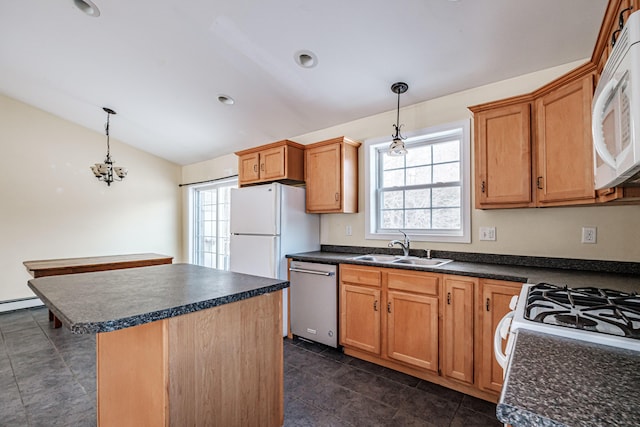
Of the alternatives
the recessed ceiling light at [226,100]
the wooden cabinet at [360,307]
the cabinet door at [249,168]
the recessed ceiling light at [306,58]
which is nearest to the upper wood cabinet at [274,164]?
the cabinet door at [249,168]

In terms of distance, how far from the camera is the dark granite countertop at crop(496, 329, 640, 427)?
1.56ft

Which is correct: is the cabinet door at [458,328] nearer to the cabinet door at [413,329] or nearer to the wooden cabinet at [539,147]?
the cabinet door at [413,329]

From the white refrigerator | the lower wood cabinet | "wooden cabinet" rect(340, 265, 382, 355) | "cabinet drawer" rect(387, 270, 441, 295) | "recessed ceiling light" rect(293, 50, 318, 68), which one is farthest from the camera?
the white refrigerator

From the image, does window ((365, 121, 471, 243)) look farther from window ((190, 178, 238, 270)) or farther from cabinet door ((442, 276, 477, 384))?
window ((190, 178, 238, 270))

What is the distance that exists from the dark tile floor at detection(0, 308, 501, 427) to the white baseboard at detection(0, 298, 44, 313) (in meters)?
1.49

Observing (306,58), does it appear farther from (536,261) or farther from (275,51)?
(536,261)

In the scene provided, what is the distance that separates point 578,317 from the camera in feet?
3.04

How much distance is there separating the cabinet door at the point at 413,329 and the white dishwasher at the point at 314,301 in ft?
1.87

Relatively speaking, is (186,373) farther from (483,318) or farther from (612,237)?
(612,237)

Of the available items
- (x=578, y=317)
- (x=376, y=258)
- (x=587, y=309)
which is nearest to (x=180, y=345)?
(x=578, y=317)

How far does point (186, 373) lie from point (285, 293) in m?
1.91

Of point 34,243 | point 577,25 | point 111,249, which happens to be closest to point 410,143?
point 577,25

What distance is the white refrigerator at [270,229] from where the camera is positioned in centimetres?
305

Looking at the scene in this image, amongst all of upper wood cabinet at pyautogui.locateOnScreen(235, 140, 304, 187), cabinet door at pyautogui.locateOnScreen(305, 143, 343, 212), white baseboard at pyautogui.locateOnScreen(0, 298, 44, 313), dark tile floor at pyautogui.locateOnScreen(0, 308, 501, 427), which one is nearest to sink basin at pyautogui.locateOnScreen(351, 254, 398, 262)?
cabinet door at pyautogui.locateOnScreen(305, 143, 343, 212)
